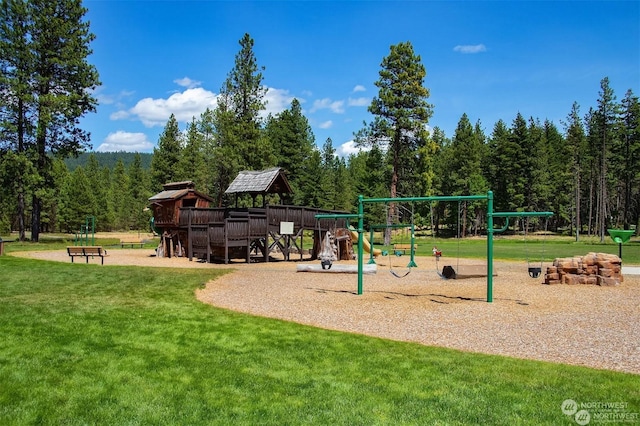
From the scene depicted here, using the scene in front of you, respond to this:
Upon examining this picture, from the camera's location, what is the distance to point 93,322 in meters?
9.48

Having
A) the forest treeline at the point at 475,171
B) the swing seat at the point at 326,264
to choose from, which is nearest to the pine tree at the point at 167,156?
the forest treeline at the point at 475,171

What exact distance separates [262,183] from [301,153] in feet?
146

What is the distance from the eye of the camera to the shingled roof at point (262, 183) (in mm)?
27969

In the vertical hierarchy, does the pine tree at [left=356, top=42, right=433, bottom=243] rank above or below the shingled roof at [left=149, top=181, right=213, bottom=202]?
above

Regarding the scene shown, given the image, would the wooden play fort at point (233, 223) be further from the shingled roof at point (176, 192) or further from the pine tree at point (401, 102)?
the pine tree at point (401, 102)

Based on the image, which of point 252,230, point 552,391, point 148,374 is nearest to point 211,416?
point 148,374

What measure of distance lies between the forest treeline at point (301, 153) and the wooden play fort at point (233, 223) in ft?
20.4

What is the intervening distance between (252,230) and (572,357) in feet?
61.1

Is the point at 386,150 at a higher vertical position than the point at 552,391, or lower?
higher

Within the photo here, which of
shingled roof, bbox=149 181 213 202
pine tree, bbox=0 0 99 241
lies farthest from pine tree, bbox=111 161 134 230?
shingled roof, bbox=149 181 213 202

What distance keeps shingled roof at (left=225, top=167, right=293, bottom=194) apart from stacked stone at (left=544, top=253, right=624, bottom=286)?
15.8 metres

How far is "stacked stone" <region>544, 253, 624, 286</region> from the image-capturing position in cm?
1630

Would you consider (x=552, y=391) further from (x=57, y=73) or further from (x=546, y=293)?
(x=57, y=73)

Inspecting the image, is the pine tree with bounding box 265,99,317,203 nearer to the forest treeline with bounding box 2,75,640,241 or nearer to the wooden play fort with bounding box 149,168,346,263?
the forest treeline with bounding box 2,75,640,241
